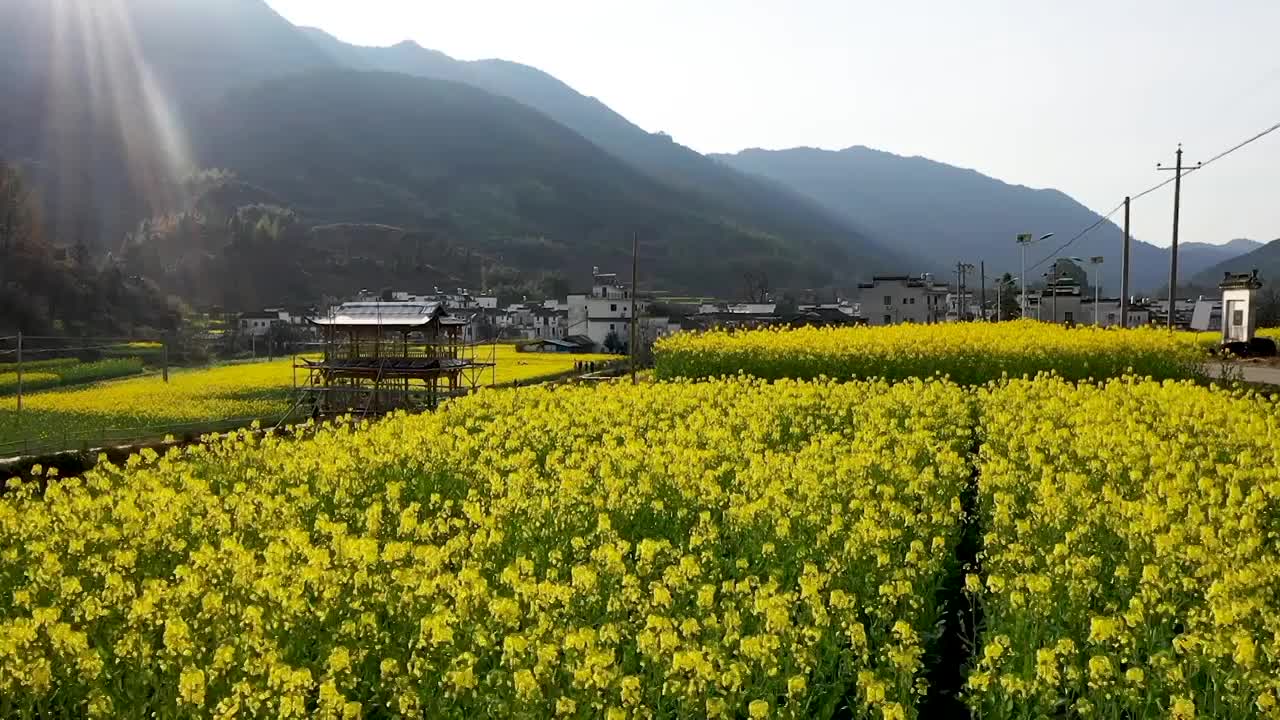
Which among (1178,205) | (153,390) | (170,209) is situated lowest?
(153,390)

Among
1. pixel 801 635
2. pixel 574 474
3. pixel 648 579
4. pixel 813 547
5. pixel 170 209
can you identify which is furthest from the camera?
pixel 170 209

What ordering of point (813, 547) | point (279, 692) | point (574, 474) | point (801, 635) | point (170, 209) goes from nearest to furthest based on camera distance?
point (279, 692), point (801, 635), point (813, 547), point (574, 474), point (170, 209)

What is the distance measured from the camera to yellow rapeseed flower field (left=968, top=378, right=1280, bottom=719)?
20.9ft

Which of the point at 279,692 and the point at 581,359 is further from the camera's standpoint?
the point at 581,359

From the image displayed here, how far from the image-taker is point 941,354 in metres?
27.3

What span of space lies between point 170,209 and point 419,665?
164439 millimetres


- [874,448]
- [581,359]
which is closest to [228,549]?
[874,448]

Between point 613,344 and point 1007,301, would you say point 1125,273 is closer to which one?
point 613,344

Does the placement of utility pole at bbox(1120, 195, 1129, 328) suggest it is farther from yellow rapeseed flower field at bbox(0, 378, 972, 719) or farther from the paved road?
yellow rapeseed flower field at bbox(0, 378, 972, 719)

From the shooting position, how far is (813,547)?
9312mm

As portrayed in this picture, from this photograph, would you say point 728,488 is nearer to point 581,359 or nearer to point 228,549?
point 228,549

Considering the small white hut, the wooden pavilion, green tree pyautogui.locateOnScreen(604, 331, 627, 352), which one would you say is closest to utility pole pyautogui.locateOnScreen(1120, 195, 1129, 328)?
the small white hut

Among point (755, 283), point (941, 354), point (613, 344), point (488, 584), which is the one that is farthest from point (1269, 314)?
point (755, 283)

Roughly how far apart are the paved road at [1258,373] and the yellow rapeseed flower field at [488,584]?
743 inches
